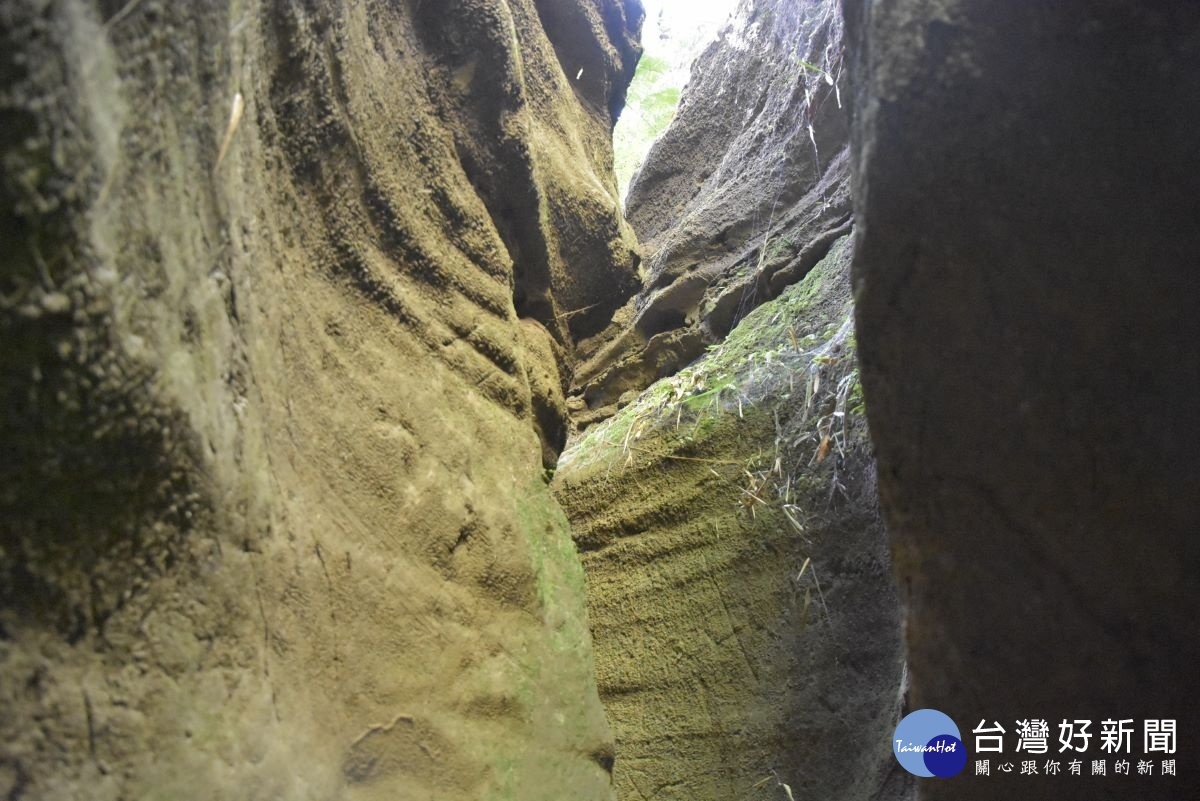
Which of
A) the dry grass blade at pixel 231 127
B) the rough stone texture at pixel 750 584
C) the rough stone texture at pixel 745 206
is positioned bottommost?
the rough stone texture at pixel 750 584

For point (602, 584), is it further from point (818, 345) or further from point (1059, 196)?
point (1059, 196)

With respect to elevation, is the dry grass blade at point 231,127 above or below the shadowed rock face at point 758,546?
above

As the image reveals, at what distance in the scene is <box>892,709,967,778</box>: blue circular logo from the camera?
1.33m

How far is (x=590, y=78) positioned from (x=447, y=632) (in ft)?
6.58

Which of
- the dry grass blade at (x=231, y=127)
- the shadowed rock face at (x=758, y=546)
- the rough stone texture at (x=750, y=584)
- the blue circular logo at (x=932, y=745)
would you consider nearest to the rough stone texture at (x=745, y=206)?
the shadowed rock face at (x=758, y=546)

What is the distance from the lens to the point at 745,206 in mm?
3652

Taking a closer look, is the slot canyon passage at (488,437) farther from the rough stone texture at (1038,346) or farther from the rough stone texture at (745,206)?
the rough stone texture at (745,206)

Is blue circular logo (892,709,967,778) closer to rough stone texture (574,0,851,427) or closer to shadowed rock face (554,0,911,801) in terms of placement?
shadowed rock face (554,0,911,801)

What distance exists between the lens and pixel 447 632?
5.00ft

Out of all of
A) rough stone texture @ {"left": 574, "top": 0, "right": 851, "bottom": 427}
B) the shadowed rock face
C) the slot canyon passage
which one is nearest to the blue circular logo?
the slot canyon passage

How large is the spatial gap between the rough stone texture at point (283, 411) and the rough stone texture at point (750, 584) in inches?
13.5

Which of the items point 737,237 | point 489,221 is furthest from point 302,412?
point 737,237

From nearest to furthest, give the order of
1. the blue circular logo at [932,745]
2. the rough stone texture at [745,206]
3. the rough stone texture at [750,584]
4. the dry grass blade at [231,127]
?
the dry grass blade at [231,127] < the blue circular logo at [932,745] < the rough stone texture at [750,584] < the rough stone texture at [745,206]

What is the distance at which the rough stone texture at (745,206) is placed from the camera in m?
3.23
